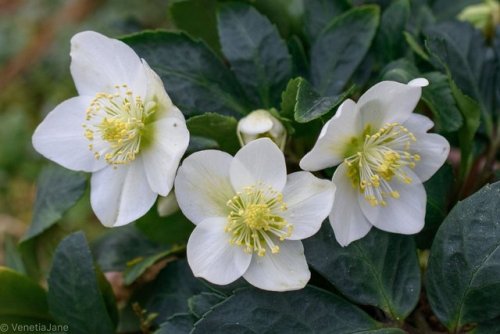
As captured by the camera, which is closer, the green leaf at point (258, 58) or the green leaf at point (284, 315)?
the green leaf at point (284, 315)

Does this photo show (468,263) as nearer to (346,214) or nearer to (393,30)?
(346,214)

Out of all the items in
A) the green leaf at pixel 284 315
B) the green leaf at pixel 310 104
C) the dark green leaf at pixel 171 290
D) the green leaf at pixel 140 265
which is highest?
the green leaf at pixel 310 104

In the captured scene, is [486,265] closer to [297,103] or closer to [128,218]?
[297,103]

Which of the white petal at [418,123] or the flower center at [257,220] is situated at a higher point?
the white petal at [418,123]

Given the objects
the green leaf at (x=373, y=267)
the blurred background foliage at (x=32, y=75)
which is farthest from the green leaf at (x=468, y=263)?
the blurred background foliage at (x=32, y=75)

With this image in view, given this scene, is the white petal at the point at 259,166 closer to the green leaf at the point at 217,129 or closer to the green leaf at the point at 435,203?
the green leaf at the point at 217,129

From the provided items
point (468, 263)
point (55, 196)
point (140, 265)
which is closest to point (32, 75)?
point (55, 196)

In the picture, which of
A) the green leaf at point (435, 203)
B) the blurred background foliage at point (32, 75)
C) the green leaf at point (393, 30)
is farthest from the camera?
the blurred background foliage at point (32, 75)
